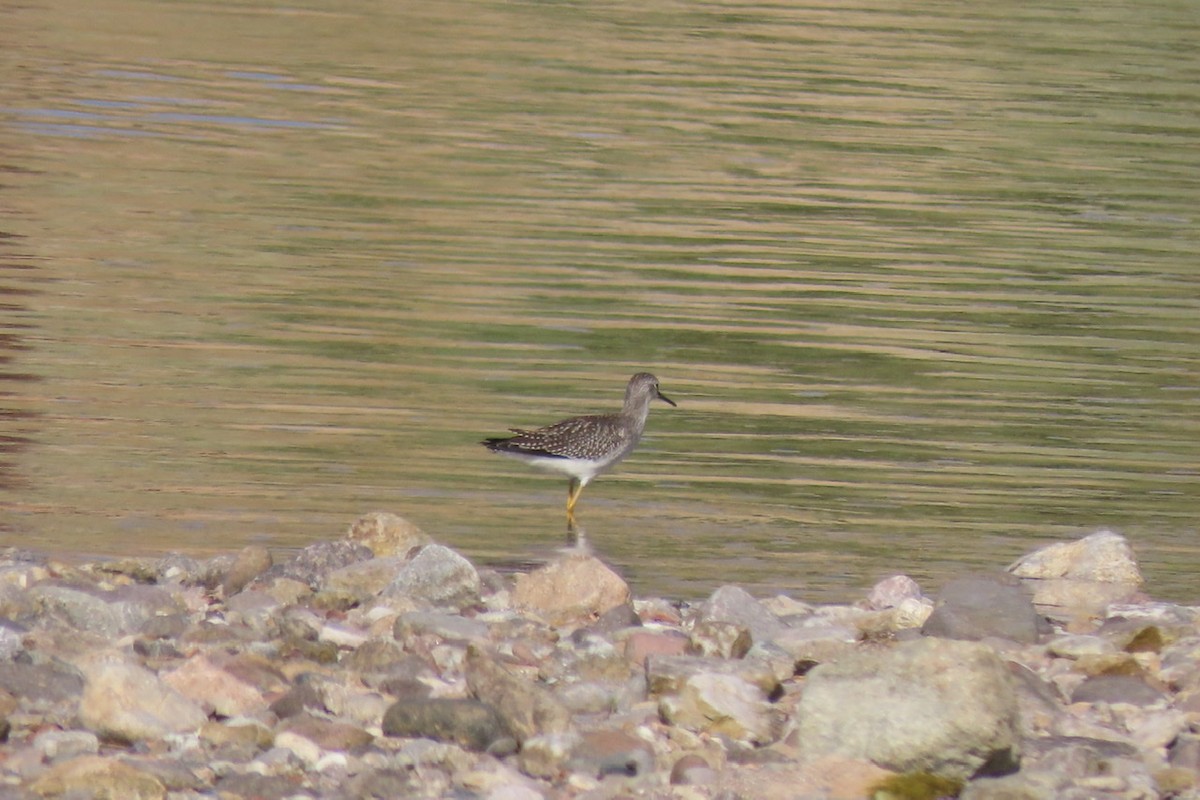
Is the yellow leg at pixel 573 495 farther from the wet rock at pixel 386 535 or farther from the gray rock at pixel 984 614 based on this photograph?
the gray rock at pixel 984 614

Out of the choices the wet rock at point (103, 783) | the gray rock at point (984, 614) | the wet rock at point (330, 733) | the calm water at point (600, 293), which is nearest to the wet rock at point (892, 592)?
the gray rock at point (984, 614)

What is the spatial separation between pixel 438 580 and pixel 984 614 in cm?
280

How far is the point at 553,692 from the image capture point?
9445 mm

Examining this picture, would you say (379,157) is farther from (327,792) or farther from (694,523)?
(327,792)

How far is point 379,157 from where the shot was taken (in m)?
28.9

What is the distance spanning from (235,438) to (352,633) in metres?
5.39

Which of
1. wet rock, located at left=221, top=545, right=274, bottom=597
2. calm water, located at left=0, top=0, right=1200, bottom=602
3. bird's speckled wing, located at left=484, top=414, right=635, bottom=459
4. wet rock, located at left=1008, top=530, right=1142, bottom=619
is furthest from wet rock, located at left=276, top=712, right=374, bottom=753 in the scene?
bird's speckled wing, located at left=484, top=414, right=635, bottom=459

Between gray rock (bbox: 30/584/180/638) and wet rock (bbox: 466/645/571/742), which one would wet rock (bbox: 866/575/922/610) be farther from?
gray rock (bbox: 30/584/180/638)

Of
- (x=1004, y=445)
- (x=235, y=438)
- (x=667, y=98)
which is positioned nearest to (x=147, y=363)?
(x=235, y=438)

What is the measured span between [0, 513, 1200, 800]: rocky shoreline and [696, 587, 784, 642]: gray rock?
26mm

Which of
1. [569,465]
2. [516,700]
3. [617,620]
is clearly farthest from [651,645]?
[569,465]

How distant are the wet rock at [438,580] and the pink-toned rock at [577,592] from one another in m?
0.35

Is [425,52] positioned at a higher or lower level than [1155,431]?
higher

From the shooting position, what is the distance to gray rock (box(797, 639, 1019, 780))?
860 centimetres
